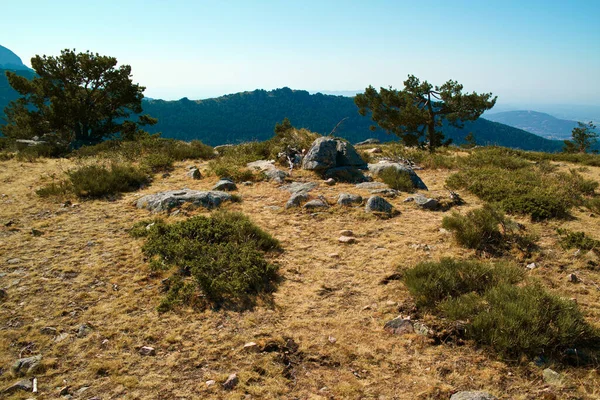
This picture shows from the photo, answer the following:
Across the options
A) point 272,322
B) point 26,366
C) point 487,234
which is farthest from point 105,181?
point 487,234

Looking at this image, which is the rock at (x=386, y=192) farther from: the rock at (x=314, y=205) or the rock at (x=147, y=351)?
the rock at (x=147, y=351)

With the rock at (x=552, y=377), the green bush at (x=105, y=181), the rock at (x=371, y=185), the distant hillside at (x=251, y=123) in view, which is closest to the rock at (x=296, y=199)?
the rock at (x=371, y=185)

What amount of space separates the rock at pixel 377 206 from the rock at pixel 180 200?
12.4 ft

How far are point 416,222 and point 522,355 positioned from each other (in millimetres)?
4502

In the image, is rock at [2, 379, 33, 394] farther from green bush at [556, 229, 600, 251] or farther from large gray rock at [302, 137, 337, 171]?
large gray rock at [302, 137, 337, 171]

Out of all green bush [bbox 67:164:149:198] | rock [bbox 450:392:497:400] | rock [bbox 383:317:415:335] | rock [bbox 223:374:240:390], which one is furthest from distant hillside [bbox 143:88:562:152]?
rock [bbox 450:392:497:400]

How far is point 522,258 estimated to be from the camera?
657 cm

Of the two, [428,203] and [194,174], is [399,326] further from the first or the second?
[194,174]

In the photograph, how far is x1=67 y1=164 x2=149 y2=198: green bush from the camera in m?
10.4

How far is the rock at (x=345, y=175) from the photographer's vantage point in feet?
38.8

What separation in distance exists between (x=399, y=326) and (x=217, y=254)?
3.33 metres

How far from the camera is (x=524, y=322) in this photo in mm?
4395

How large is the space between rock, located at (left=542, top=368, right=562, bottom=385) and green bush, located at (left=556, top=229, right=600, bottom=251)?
12.9 ft

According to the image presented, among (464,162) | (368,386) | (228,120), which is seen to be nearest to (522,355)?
(368,386)
